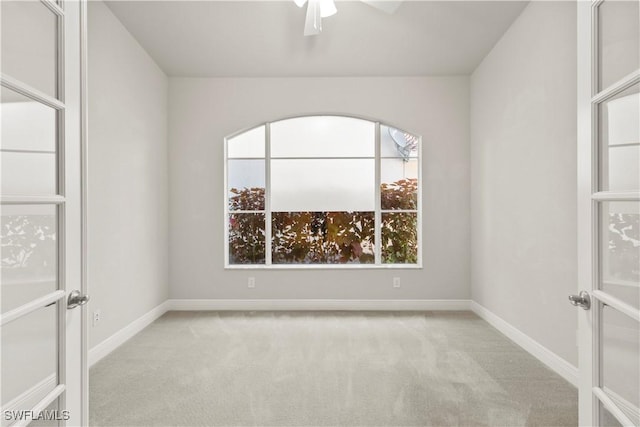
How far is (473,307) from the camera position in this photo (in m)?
4.40

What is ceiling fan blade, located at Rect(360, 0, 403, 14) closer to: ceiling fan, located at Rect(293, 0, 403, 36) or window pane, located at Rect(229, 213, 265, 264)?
ceiling fan, located at Rect(293, 0, 403, 36)

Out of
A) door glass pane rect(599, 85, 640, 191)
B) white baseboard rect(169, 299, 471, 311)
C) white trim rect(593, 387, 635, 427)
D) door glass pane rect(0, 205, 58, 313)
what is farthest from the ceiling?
white trim rect(593, 387, 635, 427)

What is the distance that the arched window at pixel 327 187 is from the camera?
15.2ft

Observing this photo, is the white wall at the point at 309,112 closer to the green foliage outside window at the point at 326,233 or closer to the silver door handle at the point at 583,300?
the green foliage outside window at the point at 326,233

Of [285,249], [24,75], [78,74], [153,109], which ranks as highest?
[153,109]

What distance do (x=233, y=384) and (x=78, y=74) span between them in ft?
6.79

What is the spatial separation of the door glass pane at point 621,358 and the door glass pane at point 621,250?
Answer: 0.08m

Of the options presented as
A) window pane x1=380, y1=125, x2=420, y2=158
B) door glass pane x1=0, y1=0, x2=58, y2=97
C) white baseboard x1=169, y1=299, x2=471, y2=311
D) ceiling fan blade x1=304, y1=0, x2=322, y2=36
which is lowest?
white baseboard x1=169, y1=299, x2=471, y2=311

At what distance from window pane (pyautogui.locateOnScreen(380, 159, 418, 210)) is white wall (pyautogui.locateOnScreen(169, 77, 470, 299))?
187 mm

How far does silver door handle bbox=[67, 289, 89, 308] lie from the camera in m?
1.26

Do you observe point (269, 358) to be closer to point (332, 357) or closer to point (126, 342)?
point (332, 357)

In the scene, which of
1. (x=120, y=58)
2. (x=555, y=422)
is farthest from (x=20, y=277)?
(x=120, y=58)

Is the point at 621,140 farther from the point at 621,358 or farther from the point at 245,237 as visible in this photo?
the point at 245,237

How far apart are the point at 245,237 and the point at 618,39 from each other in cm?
406
